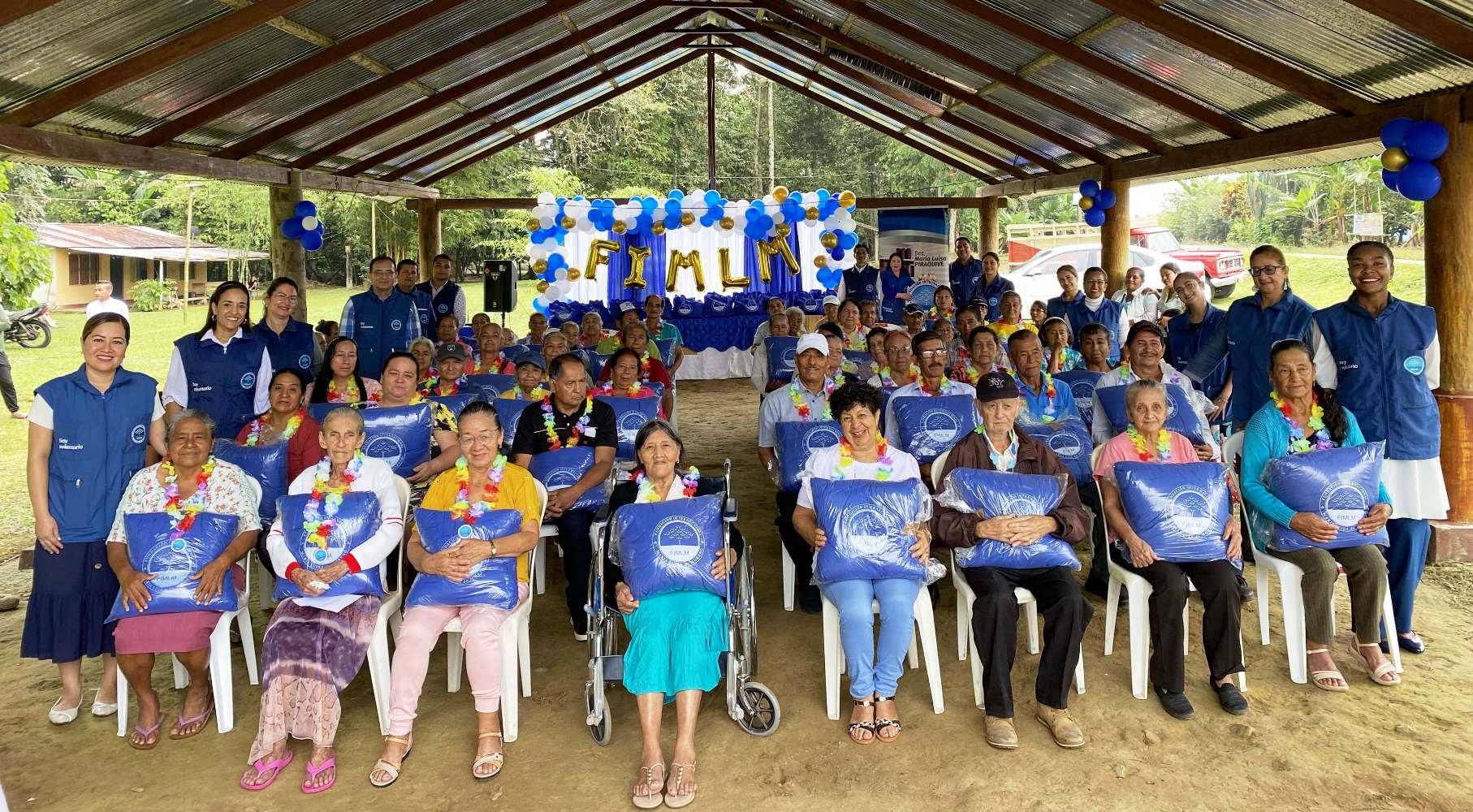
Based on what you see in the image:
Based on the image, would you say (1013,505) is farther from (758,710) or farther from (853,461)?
(758,710)

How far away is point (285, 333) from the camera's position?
5.24 m

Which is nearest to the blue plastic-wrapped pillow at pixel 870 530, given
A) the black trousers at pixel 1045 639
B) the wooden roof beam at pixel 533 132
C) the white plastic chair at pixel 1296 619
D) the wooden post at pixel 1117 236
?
the black trousers at pixel 1045 639

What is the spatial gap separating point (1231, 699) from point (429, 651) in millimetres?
2802

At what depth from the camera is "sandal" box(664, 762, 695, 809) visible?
9.91ft

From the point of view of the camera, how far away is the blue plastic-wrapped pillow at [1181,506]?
3570 millimetres

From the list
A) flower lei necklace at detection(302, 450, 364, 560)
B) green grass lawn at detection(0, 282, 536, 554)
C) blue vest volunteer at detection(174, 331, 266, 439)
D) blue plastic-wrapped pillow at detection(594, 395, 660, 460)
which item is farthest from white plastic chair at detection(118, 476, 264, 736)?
green grass lawn at detection(0, 282, 536, 554)

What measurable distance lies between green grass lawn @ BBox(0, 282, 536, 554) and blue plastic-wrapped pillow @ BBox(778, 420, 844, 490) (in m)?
4.75

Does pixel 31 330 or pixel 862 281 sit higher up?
pixel 862 281

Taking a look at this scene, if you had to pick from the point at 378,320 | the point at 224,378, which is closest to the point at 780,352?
the point at 378,320

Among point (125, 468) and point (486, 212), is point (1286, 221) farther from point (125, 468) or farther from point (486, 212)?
point (125, 468)

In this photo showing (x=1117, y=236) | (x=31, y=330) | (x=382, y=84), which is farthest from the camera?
(x=31, y=330)

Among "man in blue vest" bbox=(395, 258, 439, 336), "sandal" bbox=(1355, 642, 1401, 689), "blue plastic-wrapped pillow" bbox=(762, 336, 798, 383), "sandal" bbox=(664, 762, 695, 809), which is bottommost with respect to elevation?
"sandal" bbox=(664, 762, 695, 809)

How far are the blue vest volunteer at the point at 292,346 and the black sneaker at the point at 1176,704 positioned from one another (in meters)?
4.22

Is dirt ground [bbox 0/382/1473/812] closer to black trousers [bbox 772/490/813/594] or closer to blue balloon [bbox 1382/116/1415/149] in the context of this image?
black trousers [bbox 772/490/813/594]
